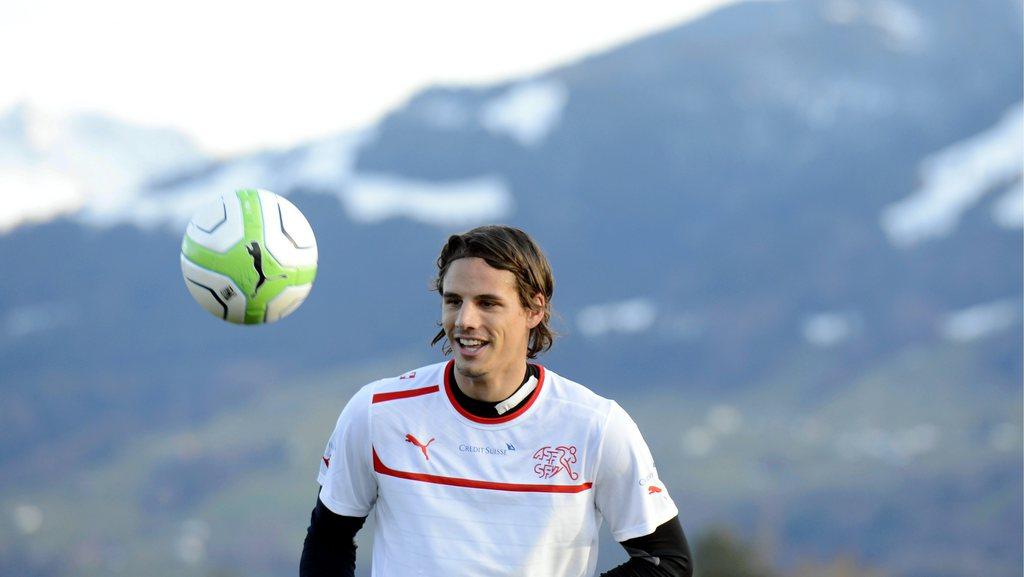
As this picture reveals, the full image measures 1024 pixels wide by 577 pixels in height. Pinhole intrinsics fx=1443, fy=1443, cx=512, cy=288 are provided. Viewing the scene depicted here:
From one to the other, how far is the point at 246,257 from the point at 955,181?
180940 millimetres

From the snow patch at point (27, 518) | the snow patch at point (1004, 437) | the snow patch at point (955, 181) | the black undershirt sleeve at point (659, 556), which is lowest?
the black undershirt sleeve at point (659, 556)

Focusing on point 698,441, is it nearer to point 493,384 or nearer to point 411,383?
point 411,383

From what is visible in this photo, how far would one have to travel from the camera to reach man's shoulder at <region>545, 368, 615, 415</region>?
5.85 meters

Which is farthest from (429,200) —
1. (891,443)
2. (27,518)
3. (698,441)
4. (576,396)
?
(576,396)

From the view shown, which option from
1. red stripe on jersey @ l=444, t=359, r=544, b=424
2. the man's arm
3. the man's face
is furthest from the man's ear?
the man's arm

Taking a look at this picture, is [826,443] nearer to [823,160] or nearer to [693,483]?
[693,483]

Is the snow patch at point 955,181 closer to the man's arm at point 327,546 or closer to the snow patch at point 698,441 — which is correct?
the snow patch at point 698,441

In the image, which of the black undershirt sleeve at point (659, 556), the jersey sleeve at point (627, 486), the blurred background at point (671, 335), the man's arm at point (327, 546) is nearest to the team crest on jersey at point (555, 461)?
the jersey sleeve at point (627, 486)

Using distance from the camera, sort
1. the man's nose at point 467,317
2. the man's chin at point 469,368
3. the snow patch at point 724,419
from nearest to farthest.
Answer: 1. the man's nose at point 467,317
2. the man's chin at point 469,368
3. the snow patch at point 724,419

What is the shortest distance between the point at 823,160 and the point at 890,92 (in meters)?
16.4

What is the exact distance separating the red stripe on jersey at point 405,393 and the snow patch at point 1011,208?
171512 mm

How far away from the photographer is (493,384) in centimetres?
576

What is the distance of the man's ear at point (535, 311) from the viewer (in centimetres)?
583

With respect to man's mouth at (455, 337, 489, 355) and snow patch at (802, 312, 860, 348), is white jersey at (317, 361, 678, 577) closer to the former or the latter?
man's mouth at (455, 337, 489, 355)
